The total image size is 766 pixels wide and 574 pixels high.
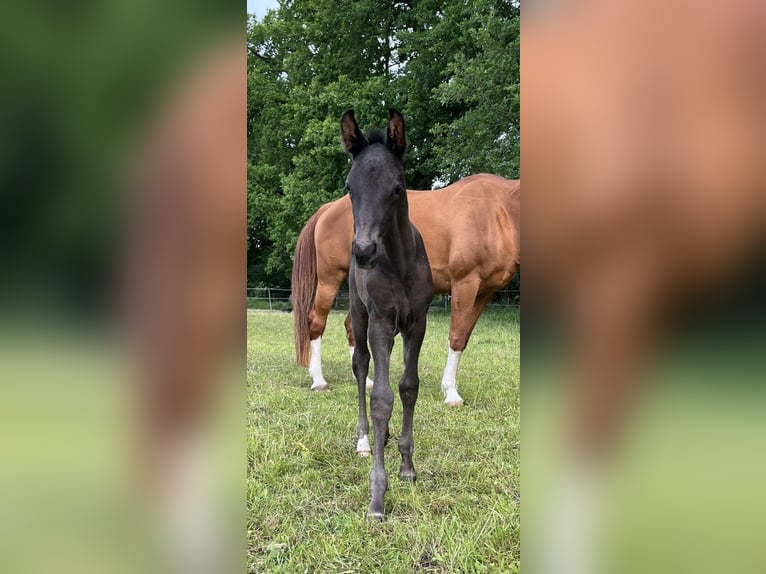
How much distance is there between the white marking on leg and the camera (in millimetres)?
3340

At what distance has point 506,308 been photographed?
575 inches

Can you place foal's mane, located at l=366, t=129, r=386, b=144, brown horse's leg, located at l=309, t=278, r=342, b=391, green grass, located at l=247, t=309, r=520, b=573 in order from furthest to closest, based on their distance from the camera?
brown horse's leg, located at l=309, t=278, r=342, b=391, foal's mane, located at l=366, t=129, r=386, b=144, green grass, located at l=247, t=309, r=520, b=573

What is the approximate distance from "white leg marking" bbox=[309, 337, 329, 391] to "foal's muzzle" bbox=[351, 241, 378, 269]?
3469 millimetres

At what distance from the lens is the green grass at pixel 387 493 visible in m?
1.99

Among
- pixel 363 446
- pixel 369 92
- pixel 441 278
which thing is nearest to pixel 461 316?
pixel 441 278

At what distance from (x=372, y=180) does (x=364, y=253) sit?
400 mm
